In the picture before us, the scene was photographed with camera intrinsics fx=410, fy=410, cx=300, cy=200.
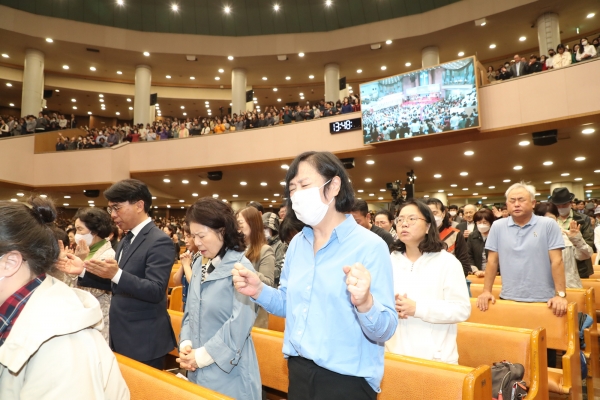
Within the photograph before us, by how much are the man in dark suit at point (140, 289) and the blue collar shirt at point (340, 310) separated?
3.32 ft

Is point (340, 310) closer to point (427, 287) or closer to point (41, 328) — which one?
point (41, 328)

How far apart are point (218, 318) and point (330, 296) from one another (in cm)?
80

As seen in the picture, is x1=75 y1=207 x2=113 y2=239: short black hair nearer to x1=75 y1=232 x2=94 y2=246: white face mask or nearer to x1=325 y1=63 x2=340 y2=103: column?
x1=75 y1=232 x2=94 y2=246: white face mask

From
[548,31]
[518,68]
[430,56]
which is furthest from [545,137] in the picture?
[430,56]

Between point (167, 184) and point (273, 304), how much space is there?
15126mm

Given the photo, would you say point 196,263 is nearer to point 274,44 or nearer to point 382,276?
point 382,276

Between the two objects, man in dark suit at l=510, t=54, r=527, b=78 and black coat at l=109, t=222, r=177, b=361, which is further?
man in dark suit at l=510, t=54, r=527, b=78

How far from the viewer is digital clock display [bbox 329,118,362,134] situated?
1100 cm

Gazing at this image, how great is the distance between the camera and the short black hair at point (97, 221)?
2836 mm

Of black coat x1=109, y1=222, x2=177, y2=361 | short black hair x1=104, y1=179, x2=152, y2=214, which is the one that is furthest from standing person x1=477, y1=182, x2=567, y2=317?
short black hair x1=104, y1=179, x2=152, y2=214

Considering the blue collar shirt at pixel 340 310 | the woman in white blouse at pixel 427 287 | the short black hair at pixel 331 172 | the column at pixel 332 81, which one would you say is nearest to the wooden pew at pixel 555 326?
the woman in white blouse at pixel 427 287

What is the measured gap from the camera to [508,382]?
7.10ft

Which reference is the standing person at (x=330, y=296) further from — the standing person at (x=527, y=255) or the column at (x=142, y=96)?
the column at (x=142, y=96)

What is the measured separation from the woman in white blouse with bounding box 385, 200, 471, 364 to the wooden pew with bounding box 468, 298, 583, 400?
1243 mm
